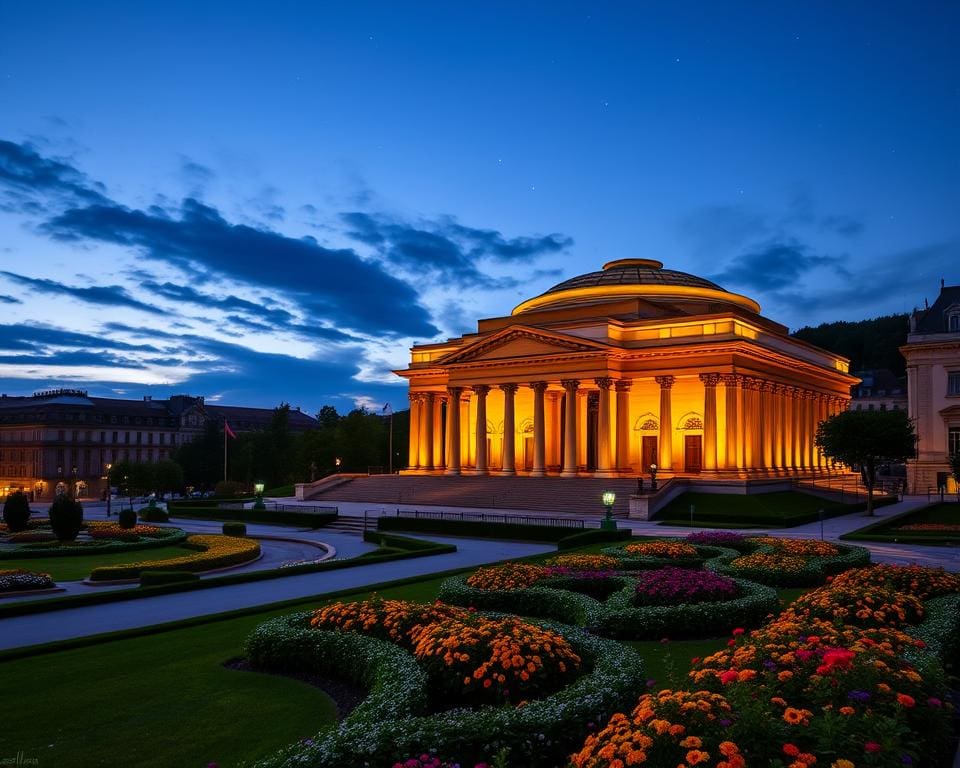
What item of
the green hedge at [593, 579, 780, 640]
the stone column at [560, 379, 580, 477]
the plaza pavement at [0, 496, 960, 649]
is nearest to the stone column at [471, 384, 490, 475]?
the stone column at [560, 379, 580, 477]

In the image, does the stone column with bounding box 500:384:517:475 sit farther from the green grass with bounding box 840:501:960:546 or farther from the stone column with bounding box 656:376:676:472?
the green grass with bounding box 840:501:960:546

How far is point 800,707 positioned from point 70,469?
128164 millimetres

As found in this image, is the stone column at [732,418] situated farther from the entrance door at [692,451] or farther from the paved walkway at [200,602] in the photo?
the paved walkway at [200,602]

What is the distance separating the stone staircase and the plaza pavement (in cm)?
647

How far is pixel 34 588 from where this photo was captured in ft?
84.0

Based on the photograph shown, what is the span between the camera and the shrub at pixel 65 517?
1458 inches

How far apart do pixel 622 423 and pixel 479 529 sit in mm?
25379

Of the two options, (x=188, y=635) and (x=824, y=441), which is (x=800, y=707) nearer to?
(x=188, y=635)

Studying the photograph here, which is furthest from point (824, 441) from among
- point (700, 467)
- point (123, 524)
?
point (123, 524)

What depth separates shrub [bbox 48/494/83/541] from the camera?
37031 millimetres

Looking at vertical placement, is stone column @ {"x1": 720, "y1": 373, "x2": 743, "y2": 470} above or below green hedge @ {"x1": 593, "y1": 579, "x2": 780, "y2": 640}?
above

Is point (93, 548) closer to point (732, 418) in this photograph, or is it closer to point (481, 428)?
→ point (481, 428)

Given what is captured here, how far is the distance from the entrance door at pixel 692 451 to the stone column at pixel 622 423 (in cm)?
480

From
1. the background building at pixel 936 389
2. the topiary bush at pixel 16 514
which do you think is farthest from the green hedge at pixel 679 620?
the background building at pixel 936 389
